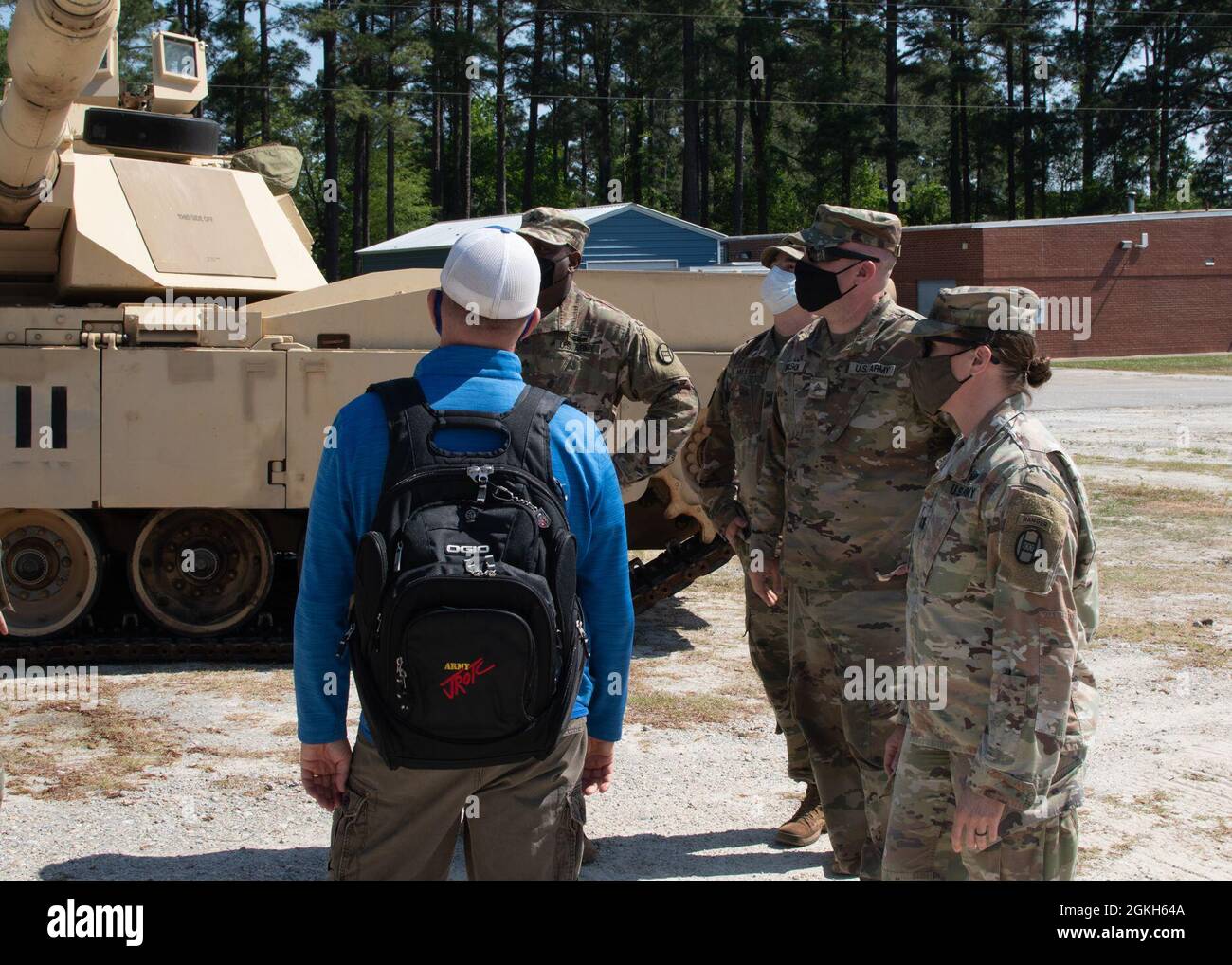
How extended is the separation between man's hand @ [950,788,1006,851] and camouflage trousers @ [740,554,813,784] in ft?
6.61

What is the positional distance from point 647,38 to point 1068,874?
42.2 metres

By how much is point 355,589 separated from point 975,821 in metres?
1.34

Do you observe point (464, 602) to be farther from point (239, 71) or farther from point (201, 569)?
point (239, 71)

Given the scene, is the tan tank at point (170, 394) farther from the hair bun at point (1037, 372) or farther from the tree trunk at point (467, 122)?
the tree trunk at point (467, 122)

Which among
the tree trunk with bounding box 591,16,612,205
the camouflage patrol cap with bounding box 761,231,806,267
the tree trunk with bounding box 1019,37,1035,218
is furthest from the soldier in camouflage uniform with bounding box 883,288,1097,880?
the tree trunk with bounding box 1019,37,1035,218

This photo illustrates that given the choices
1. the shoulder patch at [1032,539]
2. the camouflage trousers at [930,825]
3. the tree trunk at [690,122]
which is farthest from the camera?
the tree trunk at [690,122]

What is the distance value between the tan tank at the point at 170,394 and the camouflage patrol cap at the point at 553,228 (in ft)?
8.00

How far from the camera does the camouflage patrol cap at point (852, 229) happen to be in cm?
433

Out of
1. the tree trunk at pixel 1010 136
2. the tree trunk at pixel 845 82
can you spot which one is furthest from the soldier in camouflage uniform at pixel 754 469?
the tree trunk at pixel 1010 136

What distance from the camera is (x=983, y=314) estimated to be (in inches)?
121

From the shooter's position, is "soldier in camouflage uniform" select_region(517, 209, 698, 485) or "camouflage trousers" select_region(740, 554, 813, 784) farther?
"camouflage trousers" select_region(740, 554, 813, 784)

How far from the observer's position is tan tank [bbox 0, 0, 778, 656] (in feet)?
24.2

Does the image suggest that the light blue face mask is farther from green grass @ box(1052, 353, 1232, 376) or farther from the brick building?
the brick building
